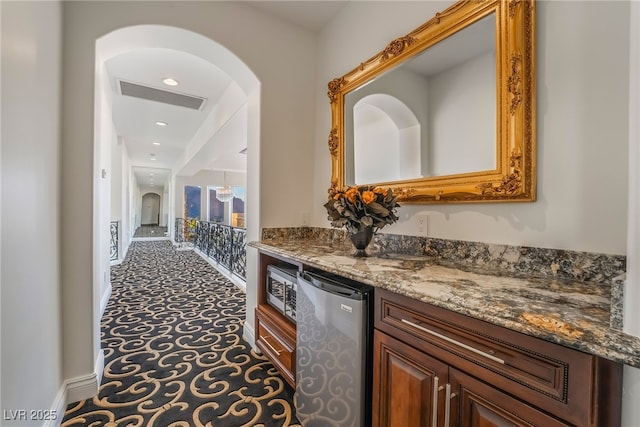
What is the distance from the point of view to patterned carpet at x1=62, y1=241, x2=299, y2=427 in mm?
1659

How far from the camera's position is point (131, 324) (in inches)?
115

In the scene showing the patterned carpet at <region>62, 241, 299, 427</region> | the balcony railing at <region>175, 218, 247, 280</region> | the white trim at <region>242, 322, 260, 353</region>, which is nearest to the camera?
the patterned carpet at <region>62, 241, 299, 427</region>

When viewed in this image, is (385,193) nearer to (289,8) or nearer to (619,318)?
(619,318)

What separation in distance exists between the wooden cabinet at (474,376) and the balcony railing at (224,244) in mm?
2806

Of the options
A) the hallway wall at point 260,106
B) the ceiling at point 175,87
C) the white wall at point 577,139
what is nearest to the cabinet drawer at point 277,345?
the hallway wall at point 260,106

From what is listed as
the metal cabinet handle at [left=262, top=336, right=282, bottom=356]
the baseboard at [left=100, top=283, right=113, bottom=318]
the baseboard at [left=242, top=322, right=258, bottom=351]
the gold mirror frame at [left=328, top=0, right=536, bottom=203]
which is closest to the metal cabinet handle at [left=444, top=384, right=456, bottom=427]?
the gold mirror frame at [left=328, top=0, right=536, bottom=203]

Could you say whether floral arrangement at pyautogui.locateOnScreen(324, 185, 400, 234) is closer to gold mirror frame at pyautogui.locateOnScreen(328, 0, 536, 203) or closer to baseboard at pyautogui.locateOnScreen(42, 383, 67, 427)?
gold mirror frame at pyautogui.locateOnScreen(328, 0, 536, 203)

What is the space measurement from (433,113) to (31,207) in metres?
2.07

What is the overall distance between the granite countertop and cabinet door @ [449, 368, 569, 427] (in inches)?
8.6

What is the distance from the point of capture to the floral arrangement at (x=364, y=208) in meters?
1.57

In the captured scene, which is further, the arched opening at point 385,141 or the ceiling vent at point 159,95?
the ceiling vent at point 159,95

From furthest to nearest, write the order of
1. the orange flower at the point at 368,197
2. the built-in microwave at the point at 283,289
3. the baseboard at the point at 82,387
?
the built-in microwave at the point at 283,289 < the baseboard at the point at 82,387 < the orange flower at the point at 368,197

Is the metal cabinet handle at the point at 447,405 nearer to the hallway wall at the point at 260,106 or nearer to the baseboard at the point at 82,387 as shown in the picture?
the hallway wall at the point at 260,106

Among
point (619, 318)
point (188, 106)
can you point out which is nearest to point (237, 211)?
point (188, 106)
